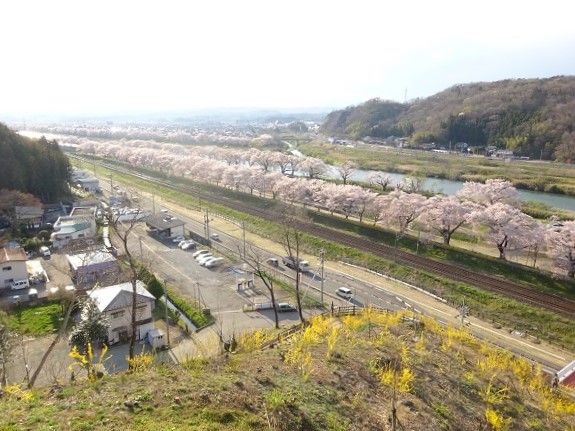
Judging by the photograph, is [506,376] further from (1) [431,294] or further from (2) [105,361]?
(2) [105,361]

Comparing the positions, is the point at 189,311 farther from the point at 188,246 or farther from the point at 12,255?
the point at 12,255

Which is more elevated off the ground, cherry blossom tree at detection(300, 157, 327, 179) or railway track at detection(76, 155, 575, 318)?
cherry blossom tree at detection(300, 157, 327, 179)

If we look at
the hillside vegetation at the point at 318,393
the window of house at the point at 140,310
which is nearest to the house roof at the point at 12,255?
the window of house at the point at 140,310

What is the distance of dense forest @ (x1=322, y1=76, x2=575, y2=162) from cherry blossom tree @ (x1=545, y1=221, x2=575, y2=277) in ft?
158

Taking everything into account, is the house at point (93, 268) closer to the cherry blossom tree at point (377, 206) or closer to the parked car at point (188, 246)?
the parked car at point (188, 246)

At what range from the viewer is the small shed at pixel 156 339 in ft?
53.1

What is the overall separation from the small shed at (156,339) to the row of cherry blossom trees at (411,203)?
18.2 metres

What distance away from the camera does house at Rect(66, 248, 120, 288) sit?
2062 cm

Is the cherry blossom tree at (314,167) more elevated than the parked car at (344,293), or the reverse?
the cherry blossom tree at (314,167)

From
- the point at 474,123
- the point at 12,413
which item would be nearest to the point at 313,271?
the point at 12,413

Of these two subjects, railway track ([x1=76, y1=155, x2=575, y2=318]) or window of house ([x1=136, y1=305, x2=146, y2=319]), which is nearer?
window of house ([x1=136, y1=305, x2=146, y2=319])

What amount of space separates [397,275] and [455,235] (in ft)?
29.1

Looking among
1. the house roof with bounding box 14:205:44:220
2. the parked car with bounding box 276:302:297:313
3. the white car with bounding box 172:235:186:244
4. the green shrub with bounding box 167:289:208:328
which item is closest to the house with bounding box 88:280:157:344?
the green shrub with bounding box 167:289:208:328

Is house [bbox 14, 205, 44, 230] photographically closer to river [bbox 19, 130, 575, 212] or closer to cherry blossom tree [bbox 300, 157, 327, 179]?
cherry blossom tree [bbox 300, 157, 327, 179]
